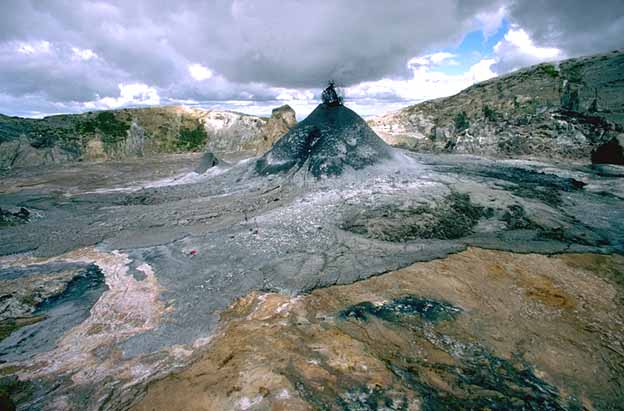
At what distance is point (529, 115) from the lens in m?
22.9

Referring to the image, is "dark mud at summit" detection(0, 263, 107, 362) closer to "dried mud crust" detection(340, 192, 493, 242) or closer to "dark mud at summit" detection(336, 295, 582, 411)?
"dark mud at summit" detection(336, 295, 582, 411)

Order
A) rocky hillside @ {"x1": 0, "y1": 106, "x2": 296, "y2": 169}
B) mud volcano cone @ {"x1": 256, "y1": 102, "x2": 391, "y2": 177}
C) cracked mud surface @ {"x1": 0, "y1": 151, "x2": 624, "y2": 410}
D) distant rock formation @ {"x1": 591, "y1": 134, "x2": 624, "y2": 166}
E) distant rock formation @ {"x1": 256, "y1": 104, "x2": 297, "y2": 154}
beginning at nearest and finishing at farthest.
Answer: cracked mud surface @ {"x1": 0, "y1": 151, "x2": 624, "y2": 410} < mud volcano cone @ {"x1": 256, "y1": 102, "x2": 391, "y2": 177} < distant rock formation @ {"x1": 591, "y1": 134, "x2": 624, "y2": 166} < distant rock formation @ {"x1": 256, "y1": 104, "x2": 297, "y2": 154} < rocky hillside @ {"x1": 0, "y1": 106, "x2": 296, "y2": 169}

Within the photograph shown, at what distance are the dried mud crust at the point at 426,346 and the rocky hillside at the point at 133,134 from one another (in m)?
27.6

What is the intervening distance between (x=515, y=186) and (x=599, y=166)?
24.8ft

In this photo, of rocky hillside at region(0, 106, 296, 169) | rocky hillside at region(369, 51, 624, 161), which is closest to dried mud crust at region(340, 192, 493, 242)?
rocky hillside at region(369, 51, 624, 161)

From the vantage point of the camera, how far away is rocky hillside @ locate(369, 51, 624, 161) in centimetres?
1998

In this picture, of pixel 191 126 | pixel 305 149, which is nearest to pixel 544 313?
pixel 305 149

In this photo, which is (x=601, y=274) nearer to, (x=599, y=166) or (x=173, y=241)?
(x=173, y=241)

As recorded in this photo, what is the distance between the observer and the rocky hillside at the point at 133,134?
39.5 meters

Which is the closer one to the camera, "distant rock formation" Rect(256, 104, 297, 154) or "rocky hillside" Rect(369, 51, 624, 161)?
"rocky hillside" Rect(369, 51, 624, 161)

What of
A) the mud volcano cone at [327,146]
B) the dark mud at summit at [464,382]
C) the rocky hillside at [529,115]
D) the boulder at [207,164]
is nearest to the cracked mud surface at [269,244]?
the dark mud at summit at [464,382]

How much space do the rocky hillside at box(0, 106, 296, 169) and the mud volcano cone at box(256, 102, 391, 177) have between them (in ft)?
55.9

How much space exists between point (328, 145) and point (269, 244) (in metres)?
6.83

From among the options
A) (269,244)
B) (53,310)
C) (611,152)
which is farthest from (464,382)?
(611,152)
